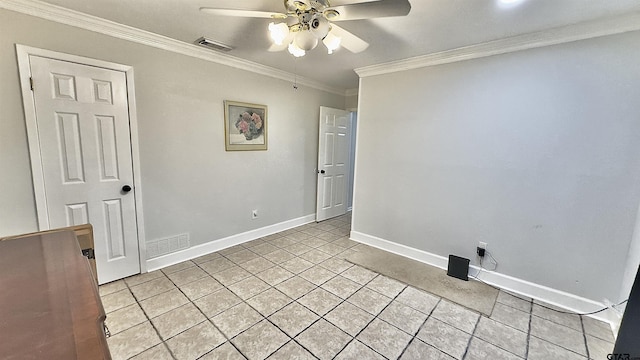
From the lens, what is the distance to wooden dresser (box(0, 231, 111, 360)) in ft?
2.20

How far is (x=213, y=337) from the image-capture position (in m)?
1.81

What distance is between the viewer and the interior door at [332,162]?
4.25 m

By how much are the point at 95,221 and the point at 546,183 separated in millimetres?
3977

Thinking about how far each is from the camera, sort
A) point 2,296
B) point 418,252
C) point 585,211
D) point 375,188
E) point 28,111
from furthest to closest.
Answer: point 375,188, point 418,252, point 585,211, point 28,111, point 2,296

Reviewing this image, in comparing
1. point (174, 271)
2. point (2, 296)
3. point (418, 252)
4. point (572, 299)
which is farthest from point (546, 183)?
point (174, 271)

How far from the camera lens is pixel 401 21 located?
6.64 ft

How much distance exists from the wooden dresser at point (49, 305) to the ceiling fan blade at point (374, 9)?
172 centimetres

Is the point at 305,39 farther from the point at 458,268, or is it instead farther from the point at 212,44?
the point at 458,268

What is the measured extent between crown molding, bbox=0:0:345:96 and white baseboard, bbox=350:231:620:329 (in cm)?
290

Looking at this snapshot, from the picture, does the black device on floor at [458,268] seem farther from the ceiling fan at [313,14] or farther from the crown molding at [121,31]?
the crown molding at [121,31]

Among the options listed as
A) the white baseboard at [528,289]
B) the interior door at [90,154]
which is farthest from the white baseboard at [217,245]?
the white baseboard at [528,289]

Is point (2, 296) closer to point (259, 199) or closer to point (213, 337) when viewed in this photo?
point (213, 337)

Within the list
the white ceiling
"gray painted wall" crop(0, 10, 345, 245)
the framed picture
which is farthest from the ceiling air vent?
the framed picture

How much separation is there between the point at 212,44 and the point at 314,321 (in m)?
2.67
